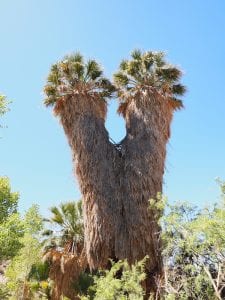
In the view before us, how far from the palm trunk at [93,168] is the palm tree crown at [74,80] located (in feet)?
1.57

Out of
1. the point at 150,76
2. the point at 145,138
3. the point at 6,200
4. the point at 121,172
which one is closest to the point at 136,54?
the point at 150,76

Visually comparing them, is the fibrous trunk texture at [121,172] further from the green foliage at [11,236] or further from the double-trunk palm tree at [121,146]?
the green foliage at [11,236]

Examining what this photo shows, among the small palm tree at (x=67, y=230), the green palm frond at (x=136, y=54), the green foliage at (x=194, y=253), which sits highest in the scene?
the green palm frond at (x=136, y=54)

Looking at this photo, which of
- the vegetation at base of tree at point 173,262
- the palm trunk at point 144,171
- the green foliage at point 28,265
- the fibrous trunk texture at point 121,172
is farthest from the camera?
the green foliage at point 28,265

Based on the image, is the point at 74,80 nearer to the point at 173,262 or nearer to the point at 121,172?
the point at 121,172

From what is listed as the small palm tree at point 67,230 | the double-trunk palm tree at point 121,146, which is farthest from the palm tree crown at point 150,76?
the small palm tree at point 67,230

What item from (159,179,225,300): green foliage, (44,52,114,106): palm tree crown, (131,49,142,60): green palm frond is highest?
(131,49,142,60): green palm frond

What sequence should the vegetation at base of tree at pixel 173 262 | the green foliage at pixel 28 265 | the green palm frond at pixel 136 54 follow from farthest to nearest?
the green palm frond at pixel 136 54 → the green foliage at pixel 28 265 → the vegetation at base of tree at pixel 173 262

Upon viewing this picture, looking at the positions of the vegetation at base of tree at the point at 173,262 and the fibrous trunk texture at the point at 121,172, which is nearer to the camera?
the vegetation at base of tree at the point at 173,262

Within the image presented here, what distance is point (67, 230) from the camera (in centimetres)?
1769

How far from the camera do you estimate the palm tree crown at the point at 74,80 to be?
1745 cm

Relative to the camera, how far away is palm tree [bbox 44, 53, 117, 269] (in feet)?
46.6

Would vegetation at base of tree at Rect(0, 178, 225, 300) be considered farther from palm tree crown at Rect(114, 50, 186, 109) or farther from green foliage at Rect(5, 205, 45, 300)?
palm tree crown at Rect(114, 50, 186, 109)

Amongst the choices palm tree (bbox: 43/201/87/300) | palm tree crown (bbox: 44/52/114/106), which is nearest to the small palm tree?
palm tree (bbox: 43/201/87/300)
